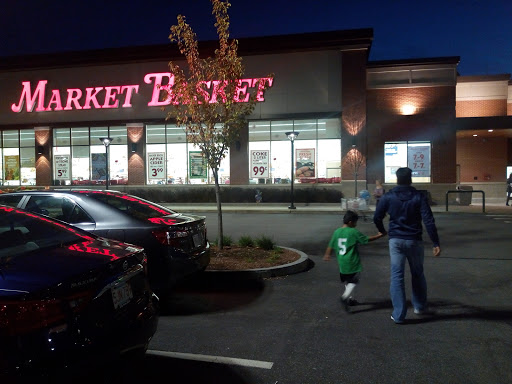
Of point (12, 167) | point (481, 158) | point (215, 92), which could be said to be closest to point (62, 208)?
point (215, 92)

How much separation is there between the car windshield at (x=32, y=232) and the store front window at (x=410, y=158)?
23002 mm

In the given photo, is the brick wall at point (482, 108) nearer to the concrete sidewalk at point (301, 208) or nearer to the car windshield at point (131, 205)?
the concrete sidewalk at point (301, 208)

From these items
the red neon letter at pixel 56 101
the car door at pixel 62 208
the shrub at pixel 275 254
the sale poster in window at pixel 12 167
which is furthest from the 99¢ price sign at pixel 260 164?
the car door at pixel 62 208

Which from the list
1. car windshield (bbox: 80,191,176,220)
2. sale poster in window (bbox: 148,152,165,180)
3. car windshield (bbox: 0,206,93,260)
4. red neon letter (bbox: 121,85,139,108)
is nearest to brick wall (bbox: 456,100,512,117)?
sale poster in window (bbox: 148,152,165,180)

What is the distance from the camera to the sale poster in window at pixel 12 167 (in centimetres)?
2958

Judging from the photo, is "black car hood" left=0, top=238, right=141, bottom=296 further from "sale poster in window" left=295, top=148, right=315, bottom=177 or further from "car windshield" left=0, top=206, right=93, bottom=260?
"sale poster in window" left=295, top=148, right=315, bottom=177

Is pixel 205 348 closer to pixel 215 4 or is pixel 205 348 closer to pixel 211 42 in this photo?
pixel 215 4

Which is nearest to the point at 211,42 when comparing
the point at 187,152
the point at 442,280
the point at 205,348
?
the point at 187,152

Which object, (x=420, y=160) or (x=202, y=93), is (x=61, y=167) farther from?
(x=202, y=93)

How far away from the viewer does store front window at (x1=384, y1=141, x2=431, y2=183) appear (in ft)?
Answer: 81.6

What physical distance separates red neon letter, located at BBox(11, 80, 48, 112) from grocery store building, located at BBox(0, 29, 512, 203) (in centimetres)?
6

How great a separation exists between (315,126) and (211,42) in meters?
7.80

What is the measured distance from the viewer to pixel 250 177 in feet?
85.7

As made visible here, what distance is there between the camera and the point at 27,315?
2.63m
